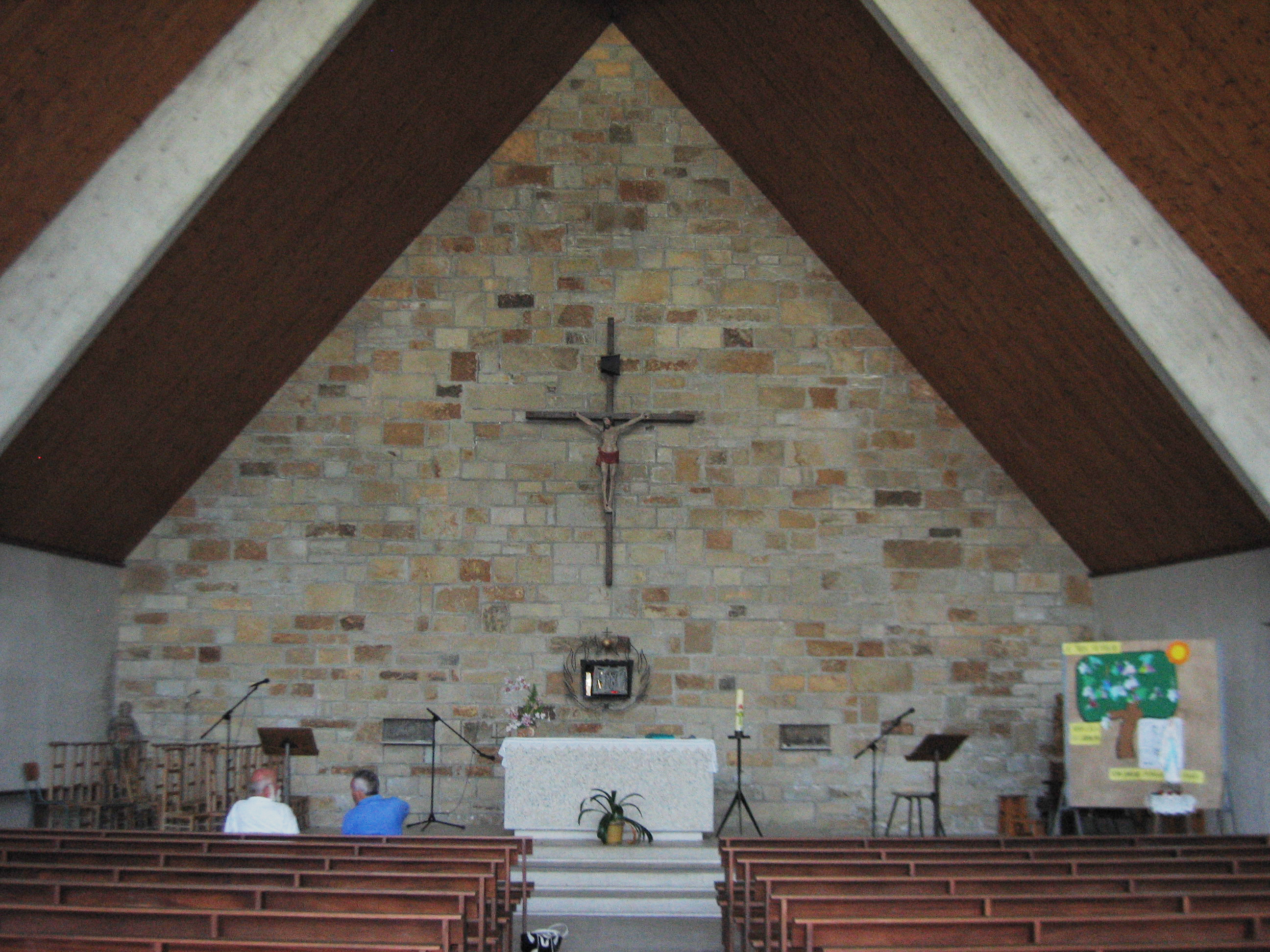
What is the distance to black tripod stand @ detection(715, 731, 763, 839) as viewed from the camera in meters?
8.77

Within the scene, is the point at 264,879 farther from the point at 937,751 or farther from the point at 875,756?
the point at 875,756

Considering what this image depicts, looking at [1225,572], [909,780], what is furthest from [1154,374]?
[909,780]

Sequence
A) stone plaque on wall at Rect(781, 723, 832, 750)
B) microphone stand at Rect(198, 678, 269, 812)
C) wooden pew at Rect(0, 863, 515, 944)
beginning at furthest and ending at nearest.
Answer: stone plaque on wall at Rect(781, 723, 832, 750) < microphone stand at Rect(198, 678, 269, 812) < wooden pew at Rect(0, 863, 515, 944)

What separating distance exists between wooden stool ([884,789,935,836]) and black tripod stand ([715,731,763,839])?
0.93m

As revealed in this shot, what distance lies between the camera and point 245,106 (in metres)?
6.51

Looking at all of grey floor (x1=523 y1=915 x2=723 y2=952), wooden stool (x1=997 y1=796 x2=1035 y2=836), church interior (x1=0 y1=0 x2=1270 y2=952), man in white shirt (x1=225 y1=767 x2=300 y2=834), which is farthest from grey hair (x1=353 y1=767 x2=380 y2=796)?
wooden stool (x1=997 y1=796 x2=1035 y2=836)

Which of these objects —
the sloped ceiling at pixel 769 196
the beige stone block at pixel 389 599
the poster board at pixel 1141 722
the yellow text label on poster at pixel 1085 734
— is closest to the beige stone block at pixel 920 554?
the sloped ceiling at pixel 769 196

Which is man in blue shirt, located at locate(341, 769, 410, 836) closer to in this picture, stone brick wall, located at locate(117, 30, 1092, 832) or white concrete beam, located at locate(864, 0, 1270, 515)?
stone brick wall, located at locate(117, 30, 1092, 832)

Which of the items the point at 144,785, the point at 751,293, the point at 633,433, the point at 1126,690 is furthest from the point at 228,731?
the point at 1126,690

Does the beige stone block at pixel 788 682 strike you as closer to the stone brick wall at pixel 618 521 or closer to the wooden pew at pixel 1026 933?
the stone brick wall at pixel 618 521

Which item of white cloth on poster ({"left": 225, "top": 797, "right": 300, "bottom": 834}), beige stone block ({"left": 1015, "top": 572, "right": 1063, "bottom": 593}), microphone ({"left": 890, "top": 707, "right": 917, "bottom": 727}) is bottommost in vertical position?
white cloth on poster ({"left": 225, "top": 797, "right": 300, "bottom": 834})

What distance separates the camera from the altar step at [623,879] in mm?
7000

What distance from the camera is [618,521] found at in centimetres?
1016

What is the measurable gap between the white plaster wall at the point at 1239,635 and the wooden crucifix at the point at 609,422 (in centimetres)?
372
